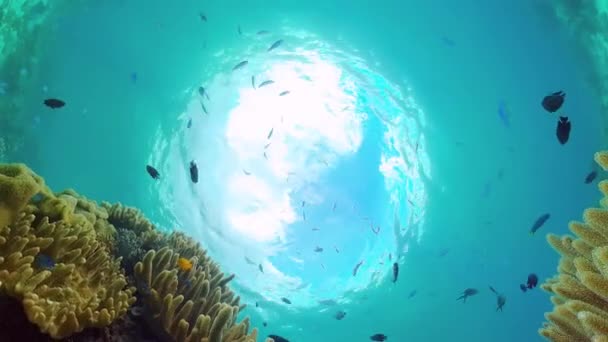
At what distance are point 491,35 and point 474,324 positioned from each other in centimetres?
2167

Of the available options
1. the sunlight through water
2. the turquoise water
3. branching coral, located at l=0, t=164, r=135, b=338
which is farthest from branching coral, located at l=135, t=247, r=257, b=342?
the turquoise water

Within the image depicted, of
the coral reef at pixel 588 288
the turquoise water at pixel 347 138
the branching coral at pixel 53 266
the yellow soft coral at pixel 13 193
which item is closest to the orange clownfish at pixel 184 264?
the branching coral at pixel 53 266

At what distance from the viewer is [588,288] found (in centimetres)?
245

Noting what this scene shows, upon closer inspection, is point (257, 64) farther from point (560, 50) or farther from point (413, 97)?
point (560, 50)

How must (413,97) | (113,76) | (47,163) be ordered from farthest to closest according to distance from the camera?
(47,163)
(113,76)
(413,97)

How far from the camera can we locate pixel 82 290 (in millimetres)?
3592

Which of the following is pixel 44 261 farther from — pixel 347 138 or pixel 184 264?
pixel 347 138

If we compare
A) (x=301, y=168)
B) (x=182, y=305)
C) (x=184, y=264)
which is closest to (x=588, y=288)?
(x=182, y=305)

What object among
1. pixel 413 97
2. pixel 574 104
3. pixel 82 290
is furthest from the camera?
pixel 413 97

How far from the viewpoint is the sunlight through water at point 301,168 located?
807 inches

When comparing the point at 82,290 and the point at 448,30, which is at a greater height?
the point at 448,30

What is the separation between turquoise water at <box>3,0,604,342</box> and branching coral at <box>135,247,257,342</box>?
1469 cm

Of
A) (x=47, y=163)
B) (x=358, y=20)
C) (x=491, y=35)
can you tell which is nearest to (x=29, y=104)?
Answer: (x=47, y=163)

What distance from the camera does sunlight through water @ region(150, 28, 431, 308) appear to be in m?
20.5
